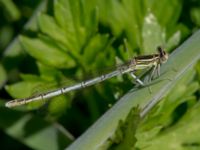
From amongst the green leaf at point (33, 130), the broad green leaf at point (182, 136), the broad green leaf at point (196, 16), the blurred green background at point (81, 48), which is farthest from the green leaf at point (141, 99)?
the broad green leaf at point (196, 16)

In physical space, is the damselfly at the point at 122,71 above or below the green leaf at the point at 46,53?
below

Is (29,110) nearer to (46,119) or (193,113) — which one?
(46,119)

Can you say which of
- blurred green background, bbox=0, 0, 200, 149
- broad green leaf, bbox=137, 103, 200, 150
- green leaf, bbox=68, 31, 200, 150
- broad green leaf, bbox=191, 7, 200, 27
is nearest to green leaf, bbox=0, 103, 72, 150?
blurred green background, bbox=0, 0, 200, 149

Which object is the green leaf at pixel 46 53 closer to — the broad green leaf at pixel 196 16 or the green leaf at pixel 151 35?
the green leaf at pixel 151 35

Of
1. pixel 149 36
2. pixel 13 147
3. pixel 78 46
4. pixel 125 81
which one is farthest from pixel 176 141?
pixel 13 147

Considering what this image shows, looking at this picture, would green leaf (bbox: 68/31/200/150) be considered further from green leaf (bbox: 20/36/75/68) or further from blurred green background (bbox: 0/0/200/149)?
green leaf (bbox: 20/36/75/68)

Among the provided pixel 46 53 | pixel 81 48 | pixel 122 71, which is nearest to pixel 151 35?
pixel 122 71
